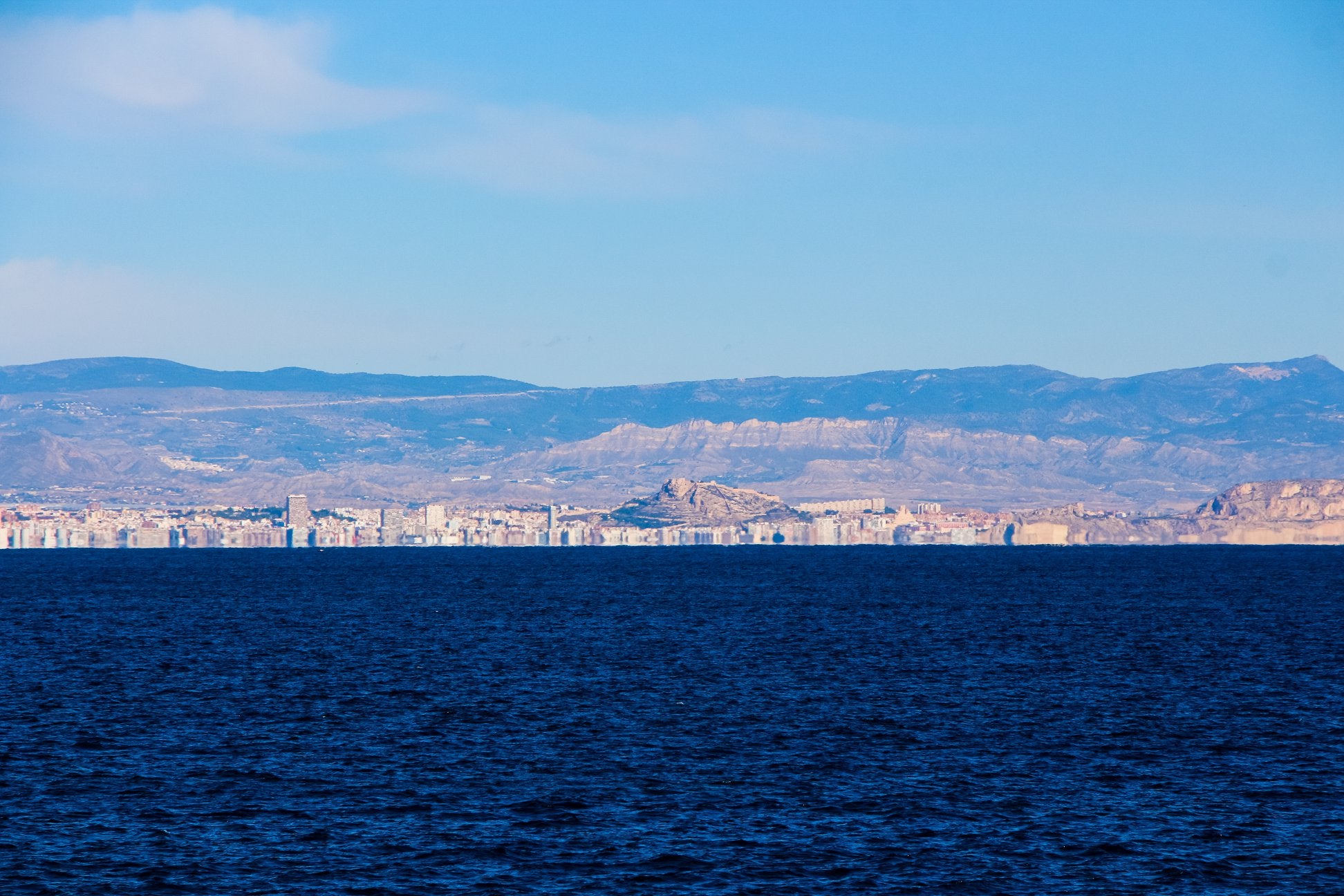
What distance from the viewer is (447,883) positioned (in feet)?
166

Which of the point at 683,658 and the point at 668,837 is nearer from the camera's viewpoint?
the point at 668,837

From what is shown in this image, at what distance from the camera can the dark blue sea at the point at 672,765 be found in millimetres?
52469

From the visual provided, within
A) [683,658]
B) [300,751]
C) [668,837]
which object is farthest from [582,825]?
[683,658]

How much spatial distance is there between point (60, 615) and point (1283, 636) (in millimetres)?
105241

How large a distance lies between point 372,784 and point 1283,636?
8735 cm

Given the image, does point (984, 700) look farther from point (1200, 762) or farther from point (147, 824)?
point (147, 824)

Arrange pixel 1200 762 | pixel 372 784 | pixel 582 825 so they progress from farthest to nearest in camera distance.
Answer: pixel 1200 762, pixel 372 784, pixel 582 825

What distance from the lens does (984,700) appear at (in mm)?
89250

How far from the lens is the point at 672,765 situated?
69.2 metres

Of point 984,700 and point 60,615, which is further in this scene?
point 60,615

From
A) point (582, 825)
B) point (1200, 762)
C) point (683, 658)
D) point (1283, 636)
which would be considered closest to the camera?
point (582, 825)

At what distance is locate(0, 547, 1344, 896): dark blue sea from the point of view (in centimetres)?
5247

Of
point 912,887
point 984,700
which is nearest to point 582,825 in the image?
point 912,887

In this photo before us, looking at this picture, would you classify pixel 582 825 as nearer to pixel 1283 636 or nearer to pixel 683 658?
pixel 683 658
